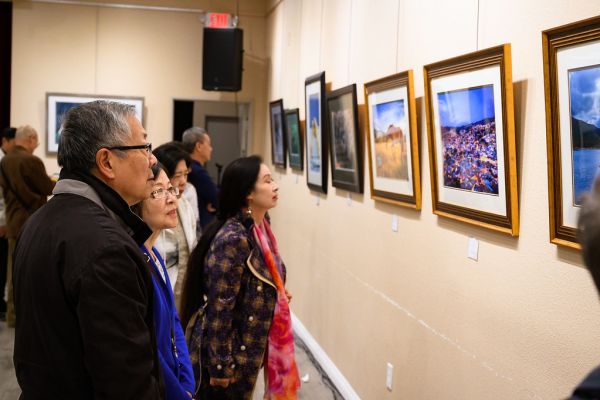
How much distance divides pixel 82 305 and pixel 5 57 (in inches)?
350

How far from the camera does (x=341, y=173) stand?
4707mm

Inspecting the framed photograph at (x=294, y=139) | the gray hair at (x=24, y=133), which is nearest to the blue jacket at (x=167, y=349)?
the framed photograph at (x=294, y=139)

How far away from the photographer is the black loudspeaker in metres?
8.00

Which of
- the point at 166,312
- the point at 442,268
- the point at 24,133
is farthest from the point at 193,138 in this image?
the point at 166,312

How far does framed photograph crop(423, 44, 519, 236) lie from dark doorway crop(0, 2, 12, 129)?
7825mm

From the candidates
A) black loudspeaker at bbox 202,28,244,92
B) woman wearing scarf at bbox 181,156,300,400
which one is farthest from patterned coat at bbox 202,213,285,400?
black loudspeaker at bbox 202,28,244,92

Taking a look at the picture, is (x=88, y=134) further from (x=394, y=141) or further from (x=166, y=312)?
(x=394, y=141)

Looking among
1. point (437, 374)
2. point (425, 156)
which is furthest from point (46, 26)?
point (437, 374)

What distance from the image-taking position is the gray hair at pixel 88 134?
1.77m

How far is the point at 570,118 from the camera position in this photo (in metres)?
2.07

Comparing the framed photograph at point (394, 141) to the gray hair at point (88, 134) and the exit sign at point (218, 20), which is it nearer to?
the gray hair at point (88, 134)

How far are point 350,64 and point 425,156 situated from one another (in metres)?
1.52

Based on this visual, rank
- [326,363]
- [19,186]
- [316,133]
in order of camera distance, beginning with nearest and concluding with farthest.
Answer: [326,363]
[316,133]
[19,186]

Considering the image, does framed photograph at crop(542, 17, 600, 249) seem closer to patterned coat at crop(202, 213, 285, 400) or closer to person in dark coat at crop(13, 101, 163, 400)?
person in dark coat at crop(13, 101, 163, 400)
